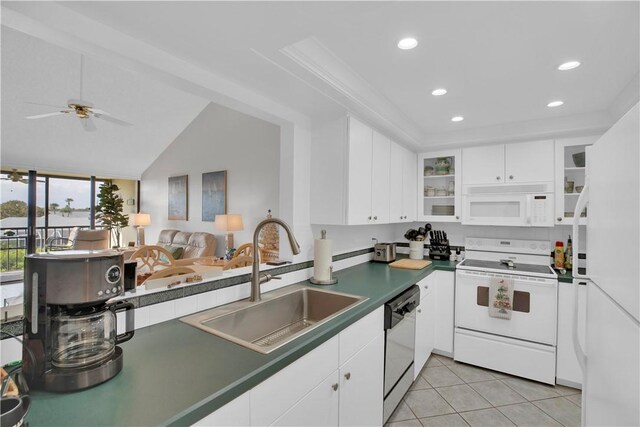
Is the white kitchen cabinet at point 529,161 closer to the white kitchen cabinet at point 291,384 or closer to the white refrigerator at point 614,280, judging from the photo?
the white refrigerator at point 614,280

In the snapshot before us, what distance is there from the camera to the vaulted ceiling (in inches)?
47.5

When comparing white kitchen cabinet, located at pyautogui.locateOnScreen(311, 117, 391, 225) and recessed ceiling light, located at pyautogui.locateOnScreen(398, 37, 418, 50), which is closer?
recessed ceiling light, located at pyautogui.locateOnScreen(398, 37, 418, 50)

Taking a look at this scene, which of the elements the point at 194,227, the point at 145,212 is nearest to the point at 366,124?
the point at 194,227

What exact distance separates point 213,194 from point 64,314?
461cm

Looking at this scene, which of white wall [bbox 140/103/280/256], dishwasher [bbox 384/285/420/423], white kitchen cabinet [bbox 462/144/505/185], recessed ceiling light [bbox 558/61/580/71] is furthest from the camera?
white wall [bbox 140/103/280/256]

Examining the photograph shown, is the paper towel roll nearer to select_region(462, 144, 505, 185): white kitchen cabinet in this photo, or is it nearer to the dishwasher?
the dishwasher

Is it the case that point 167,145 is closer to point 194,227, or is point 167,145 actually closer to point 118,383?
point 194,227

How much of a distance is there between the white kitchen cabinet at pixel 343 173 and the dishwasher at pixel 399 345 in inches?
25.3

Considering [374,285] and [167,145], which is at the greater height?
[167,145]

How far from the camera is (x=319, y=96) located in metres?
1.92

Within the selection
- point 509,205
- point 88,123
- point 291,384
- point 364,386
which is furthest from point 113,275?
point 88,123

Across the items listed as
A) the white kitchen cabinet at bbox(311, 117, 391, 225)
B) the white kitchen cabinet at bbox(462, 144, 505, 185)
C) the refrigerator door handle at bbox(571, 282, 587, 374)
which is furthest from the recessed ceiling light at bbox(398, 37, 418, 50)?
the white kitchen cabinet at bbox(462, 144, 505, 185)

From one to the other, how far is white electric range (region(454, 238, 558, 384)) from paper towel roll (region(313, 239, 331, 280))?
1410 mm

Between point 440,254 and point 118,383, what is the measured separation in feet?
10.2
